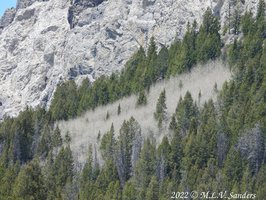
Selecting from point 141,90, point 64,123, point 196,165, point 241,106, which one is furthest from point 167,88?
point 196,165

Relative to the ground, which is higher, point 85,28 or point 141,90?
point 85,28

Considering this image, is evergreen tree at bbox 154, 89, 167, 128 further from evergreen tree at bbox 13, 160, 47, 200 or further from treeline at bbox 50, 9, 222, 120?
evergreen tree at bbox 13, 160, 47, 200

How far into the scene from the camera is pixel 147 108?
13975 cm

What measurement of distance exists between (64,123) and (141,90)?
1673 cm

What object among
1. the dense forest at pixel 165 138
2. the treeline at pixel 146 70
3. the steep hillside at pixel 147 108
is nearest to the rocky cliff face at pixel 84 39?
the treeline at pixel 146 70

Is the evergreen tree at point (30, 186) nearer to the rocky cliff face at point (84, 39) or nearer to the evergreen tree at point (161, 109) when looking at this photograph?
the evergreen tree at point (161, 109)

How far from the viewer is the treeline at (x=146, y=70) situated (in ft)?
484

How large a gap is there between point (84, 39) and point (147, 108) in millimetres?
41643

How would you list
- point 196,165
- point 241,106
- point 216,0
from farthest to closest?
1. point 216,0
2. point 241,106
3. point 196,165

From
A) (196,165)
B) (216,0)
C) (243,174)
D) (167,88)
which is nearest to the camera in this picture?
(243,174)

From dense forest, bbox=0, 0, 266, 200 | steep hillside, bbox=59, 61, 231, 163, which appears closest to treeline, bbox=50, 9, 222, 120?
dense forest, bbox=0, 0, 266, 200

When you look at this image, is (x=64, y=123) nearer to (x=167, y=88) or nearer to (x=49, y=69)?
(x=167, y=88)

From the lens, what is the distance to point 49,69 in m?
182

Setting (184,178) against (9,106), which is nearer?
(184,178)
